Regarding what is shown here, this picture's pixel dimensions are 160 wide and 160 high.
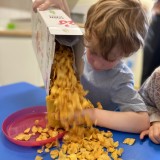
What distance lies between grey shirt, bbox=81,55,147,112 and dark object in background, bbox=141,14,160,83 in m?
0.86

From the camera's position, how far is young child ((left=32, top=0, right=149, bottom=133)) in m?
0.74

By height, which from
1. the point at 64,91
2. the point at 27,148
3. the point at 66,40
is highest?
the point at 66,40

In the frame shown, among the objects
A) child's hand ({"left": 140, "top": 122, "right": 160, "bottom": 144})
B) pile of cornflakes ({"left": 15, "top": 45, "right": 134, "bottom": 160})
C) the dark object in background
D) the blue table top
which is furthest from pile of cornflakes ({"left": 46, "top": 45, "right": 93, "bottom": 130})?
the dark object in background

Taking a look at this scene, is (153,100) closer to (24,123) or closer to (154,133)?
(154,133)

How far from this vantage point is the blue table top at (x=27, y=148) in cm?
63

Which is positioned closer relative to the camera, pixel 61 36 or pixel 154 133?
pixel 61 36

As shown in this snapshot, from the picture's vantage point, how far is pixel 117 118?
753 mm

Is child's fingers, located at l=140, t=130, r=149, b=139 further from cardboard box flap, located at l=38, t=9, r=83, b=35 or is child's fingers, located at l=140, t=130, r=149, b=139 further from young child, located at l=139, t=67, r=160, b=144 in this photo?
cardboard box flap, located at l=38, t=9, r=83, b=35

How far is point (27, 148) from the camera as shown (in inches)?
25.5

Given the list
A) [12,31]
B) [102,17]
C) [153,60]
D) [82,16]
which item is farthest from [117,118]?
[82,16]

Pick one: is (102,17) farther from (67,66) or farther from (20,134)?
(20,134)

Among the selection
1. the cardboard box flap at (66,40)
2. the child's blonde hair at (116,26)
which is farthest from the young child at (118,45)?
the cardboard box flap at (66,40)

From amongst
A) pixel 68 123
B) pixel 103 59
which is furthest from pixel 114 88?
pixel 68 123

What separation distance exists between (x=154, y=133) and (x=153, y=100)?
162 millimetres
